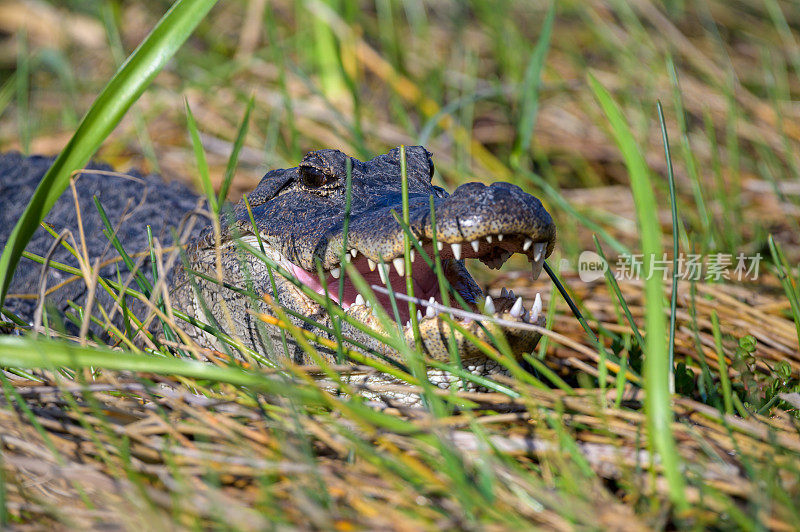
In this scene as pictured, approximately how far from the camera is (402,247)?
195 cm

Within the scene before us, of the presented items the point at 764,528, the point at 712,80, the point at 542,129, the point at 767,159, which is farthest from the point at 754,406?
the point at 712,80

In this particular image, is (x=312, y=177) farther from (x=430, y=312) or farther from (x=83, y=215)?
(x=83, y=215)

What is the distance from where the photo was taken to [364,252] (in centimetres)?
201

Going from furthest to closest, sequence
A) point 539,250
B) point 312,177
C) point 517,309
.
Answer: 1. point 312,177
2. point 539,250
3. point 517,309

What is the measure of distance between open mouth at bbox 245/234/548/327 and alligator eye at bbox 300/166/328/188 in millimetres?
316

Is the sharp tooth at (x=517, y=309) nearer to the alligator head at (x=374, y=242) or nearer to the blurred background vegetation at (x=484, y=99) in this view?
the alligator head at (x=374, y=242)

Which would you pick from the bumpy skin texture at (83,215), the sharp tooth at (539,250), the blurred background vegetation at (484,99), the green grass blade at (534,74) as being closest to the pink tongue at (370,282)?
the sharp tooth at (539,250)

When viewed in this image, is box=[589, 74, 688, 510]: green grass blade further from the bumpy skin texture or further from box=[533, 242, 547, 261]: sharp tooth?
the bumpy skin texture

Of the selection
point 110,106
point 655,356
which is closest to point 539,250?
point 655,356

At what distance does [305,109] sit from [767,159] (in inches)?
121

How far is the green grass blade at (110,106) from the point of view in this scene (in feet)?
5.39

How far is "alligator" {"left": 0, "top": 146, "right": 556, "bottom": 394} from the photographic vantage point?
6.07ft

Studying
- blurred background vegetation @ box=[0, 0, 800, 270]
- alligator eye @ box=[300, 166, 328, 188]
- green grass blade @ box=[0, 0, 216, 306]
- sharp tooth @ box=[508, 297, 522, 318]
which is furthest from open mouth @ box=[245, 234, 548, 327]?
blurred background vegetation @ box=[0, 0, 800, 270]

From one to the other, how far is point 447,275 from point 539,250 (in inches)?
17.9
